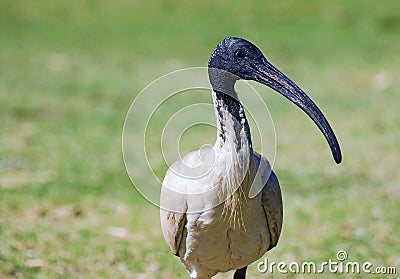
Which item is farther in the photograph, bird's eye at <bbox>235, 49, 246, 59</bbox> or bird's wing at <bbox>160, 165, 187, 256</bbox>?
bird's wing at <bbox>160, 165, 187, 256</bbox>

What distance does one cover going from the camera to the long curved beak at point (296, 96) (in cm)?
428

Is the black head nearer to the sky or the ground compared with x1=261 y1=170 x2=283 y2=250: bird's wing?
nearer to the sky

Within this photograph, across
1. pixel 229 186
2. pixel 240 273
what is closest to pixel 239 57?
pixel 229 186

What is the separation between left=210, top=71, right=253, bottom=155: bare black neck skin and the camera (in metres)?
4.26

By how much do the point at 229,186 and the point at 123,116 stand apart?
737 centimetres

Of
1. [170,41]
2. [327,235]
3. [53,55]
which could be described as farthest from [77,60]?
[327,235]

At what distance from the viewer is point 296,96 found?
4324 mm

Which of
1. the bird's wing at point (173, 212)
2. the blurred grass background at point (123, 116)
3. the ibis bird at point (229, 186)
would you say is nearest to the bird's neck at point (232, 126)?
the ibis bird at point (229, 186)

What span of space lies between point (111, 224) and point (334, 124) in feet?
15.0

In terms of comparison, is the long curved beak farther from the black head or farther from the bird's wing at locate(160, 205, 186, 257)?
the bird's wing at locate(160, 205, 186, 257)

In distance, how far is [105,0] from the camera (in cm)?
2067

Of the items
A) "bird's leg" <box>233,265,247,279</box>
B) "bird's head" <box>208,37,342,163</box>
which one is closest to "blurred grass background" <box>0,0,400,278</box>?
"bird's leg" <box>233,265,247,279</box>

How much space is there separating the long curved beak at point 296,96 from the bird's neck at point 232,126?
19 centimetres

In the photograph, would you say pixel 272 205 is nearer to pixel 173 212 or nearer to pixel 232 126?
pixel 173 212
